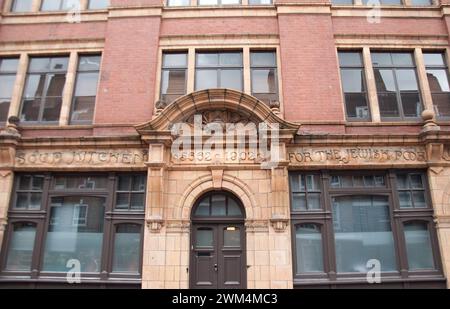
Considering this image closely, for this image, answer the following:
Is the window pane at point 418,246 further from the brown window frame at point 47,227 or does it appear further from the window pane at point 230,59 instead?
the brown window frame at point 47,227

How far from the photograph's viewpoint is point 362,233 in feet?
30.5

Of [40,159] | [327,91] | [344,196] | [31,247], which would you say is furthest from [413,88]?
[31,247]

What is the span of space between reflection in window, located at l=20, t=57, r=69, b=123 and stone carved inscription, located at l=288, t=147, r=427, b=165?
23.1 ft

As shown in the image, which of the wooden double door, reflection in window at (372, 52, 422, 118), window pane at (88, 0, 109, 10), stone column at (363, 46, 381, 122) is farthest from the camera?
window pane at (88, 0, 109, 10)

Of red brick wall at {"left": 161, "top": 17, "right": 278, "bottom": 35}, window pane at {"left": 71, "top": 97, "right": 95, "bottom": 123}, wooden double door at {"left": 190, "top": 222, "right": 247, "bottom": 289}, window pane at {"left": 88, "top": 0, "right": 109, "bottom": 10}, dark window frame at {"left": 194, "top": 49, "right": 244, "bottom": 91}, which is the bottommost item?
wooden double door at {"left": 190, "top": 222, "right": 247, "bottom": 289}

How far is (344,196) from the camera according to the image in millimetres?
9500

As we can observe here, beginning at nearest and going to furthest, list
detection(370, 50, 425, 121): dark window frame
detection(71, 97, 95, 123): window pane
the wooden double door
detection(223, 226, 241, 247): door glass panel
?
the wooden double door, detection(223, 226, 241, 247): door glass panel, detection(370, 50, 425, 121): dark window frame, detection(71, 97, 95, 123): window pane

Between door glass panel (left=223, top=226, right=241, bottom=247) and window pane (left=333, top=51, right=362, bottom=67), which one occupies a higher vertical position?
window pane (left=333, top=51, right=362, bottom=67)

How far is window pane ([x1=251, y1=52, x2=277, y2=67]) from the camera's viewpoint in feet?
35.1

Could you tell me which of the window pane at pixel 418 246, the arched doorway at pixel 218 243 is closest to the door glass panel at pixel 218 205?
the arched doorway at pixel 218 243

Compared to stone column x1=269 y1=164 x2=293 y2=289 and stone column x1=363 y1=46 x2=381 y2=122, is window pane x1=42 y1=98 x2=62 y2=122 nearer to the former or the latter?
stone column x1=269 y1=164 x2=293 y2=289

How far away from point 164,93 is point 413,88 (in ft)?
23.9

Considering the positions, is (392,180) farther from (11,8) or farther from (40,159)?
(11,8)

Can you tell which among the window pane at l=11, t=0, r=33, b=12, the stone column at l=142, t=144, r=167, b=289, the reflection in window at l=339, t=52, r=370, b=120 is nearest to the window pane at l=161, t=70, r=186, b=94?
the stone column at l=142, t=144, r=167, b=289
